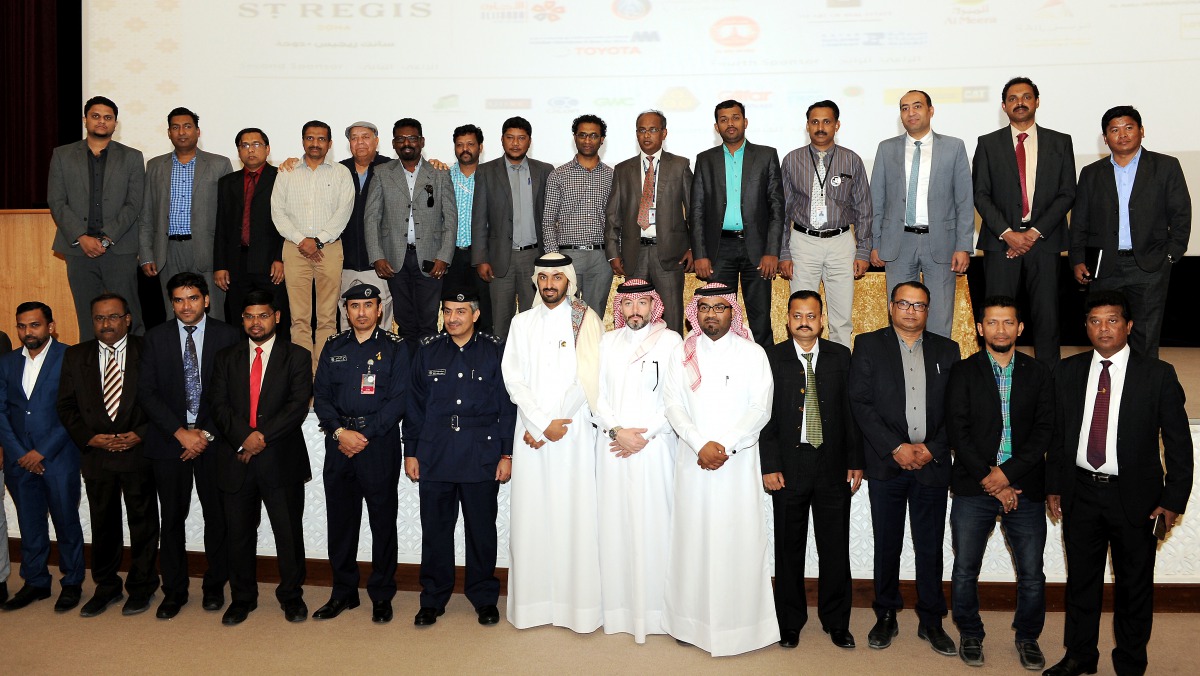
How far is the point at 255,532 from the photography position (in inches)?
196

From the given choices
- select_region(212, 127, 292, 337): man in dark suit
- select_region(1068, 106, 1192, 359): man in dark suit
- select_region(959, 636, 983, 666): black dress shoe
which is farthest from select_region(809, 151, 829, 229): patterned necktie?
select_region(212, 127, 292, 337): man in dark suit

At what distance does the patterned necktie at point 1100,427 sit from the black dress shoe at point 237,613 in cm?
435

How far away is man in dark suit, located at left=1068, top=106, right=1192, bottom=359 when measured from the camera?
197 inches

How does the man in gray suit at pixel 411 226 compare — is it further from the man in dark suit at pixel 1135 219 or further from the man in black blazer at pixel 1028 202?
the man in dark suit at pixel 1135 219

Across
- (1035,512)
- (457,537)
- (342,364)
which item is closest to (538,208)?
(342,364)

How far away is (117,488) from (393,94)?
385 centimetres

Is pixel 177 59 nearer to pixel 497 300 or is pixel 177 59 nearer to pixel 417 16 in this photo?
pixel 417 16

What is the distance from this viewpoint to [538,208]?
5930 millimetres

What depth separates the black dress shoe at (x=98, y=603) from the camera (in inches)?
196

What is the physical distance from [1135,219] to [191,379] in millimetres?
5325

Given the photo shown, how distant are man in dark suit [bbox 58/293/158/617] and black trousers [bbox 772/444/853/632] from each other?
3499 millimetres

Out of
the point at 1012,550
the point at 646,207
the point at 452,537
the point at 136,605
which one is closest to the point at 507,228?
the point at 646,207

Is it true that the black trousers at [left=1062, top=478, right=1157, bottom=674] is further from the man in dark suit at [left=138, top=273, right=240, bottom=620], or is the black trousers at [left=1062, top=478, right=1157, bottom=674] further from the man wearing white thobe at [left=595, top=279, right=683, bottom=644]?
the man in dark suit at [left=138, top=273, right=240, bottom=620]

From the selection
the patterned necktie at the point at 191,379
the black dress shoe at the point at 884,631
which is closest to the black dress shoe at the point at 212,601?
the patterned necktie at the point at 191,379
